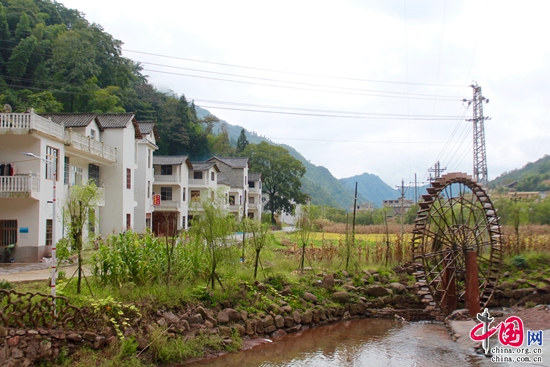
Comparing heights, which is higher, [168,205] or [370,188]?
[370,188]

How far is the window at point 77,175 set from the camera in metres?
24.5

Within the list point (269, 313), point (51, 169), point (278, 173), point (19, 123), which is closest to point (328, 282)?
point (269, 313)

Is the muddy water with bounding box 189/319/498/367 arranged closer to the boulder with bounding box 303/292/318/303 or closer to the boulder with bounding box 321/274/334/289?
the boulder with bounding box 303/292/318/303

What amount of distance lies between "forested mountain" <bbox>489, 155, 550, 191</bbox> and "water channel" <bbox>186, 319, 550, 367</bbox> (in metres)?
45.5

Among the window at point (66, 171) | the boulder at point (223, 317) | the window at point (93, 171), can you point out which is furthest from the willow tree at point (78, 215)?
the window at point (93, 171)

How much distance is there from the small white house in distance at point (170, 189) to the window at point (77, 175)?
11503 millimetres

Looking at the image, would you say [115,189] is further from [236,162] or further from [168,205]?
[236,162]

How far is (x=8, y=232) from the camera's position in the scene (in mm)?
19938

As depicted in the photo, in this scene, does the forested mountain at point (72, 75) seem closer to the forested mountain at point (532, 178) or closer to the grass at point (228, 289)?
the grass at point (228, 289)

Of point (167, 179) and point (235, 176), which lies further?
point (235, 176)

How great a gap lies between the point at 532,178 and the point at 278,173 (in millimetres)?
31483

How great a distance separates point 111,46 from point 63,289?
4682 cm

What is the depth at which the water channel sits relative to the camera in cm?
1234

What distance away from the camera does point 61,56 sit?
44.8 m
